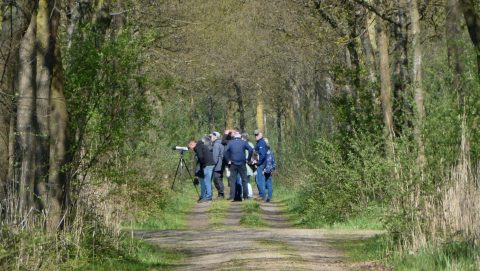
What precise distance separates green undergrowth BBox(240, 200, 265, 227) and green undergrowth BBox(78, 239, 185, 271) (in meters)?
7.50

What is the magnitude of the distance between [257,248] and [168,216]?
1197 centimetres

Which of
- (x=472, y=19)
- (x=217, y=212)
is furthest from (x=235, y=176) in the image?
(x=472, y=19)

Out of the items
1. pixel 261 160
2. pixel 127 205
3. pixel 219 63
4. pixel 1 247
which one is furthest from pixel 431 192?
pixel 219 63

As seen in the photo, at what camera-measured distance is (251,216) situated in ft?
90.5

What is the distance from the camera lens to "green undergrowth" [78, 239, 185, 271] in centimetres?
1562

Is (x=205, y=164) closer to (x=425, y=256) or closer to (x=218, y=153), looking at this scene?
(x=218, y=153)

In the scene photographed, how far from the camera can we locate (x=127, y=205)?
24.6 meters

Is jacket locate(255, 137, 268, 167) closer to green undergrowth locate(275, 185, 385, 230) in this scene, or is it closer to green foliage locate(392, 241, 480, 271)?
green undergrowth locate(275, 185, 385, 230)

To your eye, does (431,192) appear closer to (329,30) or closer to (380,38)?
(380,38)

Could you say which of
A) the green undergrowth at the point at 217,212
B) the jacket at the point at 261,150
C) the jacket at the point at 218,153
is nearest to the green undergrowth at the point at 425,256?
the green undergrowth at the point at 217,212

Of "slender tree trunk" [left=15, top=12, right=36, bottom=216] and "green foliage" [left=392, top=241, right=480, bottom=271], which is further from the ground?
"slender tree trunk" [left=15, top=12, right=36, bottom=216]

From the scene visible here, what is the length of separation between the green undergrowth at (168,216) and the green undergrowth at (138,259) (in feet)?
13.3

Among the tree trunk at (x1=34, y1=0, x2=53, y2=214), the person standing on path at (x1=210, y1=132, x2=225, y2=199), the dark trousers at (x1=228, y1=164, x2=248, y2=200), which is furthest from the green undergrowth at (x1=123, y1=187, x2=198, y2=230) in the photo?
the tree trunk at (x1=34, y1=0, x2=53, y2=214)

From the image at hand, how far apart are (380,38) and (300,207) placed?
6214 millimetres
